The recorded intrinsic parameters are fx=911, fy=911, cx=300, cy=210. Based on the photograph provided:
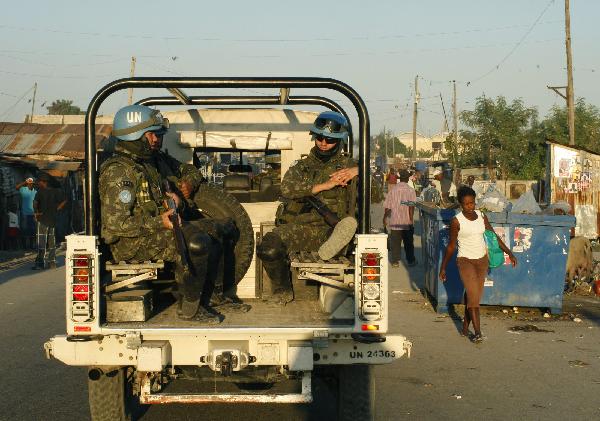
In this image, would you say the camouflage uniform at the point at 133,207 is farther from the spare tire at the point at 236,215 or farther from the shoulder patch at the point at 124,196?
the spare tire at the point at 236,215

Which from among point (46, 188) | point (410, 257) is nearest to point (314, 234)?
point (410, 257)

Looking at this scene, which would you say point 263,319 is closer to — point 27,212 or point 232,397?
point 232,397

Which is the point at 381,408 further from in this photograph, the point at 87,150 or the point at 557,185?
the point at 557,185

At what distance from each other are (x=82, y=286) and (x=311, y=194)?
2.08 meters

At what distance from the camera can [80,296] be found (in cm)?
568

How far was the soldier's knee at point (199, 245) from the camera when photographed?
6.02m

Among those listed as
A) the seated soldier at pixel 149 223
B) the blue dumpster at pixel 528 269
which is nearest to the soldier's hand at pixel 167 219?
the seated soldier at pixel 149 223

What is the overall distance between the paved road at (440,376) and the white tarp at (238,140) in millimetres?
2351

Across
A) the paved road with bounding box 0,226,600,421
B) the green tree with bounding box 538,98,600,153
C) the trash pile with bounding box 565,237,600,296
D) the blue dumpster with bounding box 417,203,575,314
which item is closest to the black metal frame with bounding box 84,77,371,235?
the paved road with bounding box 0,226,600,421

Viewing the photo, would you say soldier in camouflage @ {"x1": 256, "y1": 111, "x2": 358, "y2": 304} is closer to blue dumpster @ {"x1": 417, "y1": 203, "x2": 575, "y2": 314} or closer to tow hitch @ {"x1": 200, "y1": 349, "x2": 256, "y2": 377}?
tow hitch @ {"x1": 200, "y1": 349, "x2": 256, "y2": 377}

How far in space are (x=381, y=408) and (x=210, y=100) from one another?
9.91 ft

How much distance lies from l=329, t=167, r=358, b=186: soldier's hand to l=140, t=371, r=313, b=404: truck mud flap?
1659mm

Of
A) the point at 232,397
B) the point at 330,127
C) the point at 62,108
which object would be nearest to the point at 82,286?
the point at 232,397

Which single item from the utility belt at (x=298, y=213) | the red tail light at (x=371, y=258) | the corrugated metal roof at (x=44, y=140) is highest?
the corrugated metal roof at (x=44, y=140)
